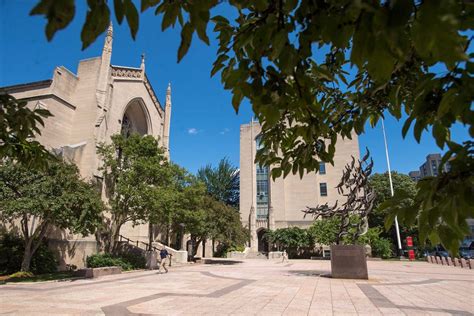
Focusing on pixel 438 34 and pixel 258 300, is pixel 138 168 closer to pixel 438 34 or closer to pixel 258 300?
pixel 258 300

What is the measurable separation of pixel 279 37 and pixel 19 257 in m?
22.3

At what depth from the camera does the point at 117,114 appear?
95.1 feet

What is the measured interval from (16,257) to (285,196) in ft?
126

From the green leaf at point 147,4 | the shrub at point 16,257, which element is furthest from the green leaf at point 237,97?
the shrub at point 16,257

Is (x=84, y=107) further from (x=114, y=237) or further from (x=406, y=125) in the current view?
(x=406, y=125)

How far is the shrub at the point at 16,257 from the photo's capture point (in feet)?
57.5

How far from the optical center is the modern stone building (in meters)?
48.4

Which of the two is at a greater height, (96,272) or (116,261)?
(116,261)

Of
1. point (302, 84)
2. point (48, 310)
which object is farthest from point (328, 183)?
point (302, 84)

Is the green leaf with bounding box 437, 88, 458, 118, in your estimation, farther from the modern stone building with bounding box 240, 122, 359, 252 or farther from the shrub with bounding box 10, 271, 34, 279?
the modern stone building with bounding box 240, 122, 359, 252

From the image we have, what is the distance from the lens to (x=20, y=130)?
3.45 m

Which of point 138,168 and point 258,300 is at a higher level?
point 138,168

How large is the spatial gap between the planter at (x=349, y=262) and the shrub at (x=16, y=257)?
57.5 ft

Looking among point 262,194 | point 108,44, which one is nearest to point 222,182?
point 262,194
